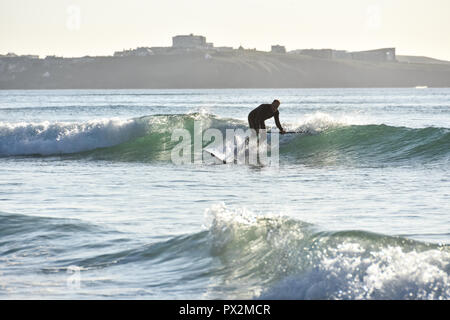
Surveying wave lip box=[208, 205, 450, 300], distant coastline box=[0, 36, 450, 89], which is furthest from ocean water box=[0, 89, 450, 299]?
distant coastline box=[0, 36, 450, 89]

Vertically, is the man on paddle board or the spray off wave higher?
the man on paddle board

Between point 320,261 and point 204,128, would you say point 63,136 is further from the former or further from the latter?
point 320,261

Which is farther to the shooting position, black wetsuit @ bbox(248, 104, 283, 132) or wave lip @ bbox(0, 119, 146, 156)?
wave lip @ bbox(0, 119, 146, 156)

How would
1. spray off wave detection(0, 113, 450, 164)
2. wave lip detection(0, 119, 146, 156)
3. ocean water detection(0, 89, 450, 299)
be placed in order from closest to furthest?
1. ocean water detection(0, 89, 450, 299)
2. spray off wave detection(0, 113, 450, 164)
3. wave lip detection(0, 119, 146, 156)

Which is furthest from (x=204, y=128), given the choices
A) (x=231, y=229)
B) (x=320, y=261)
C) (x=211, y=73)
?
Answer: (x=211, y=73)

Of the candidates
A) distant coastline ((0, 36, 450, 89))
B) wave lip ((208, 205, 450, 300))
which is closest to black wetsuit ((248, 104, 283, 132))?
wave lip ((208, 205, 450, 300))

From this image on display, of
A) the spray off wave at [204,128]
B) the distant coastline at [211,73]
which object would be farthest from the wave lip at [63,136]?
the distant coastline at [211,73]

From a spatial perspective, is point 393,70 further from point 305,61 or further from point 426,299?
point 426,299

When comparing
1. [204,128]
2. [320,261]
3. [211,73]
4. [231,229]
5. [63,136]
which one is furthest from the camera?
[211,73]

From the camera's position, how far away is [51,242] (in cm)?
903

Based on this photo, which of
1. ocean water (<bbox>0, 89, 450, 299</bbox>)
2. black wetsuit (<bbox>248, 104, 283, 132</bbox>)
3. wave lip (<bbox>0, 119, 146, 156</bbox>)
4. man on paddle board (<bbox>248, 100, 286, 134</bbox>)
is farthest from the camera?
wave lip (<bbox>0, 119, 146, 156</bbox>)

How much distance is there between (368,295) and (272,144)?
1581 centimetres

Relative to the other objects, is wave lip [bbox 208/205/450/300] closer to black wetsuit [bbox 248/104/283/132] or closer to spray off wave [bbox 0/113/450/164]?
black wetsuit [bbox 248/104/283/132]
